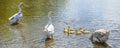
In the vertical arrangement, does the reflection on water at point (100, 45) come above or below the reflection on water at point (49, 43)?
below

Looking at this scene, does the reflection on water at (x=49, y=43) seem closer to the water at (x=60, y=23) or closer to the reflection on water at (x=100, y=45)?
the water at (x=60, y=23)

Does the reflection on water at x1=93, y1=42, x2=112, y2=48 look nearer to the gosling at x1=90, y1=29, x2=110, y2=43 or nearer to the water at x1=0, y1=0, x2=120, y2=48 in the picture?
the water at x1=0, y1=0, x2=120, y2=48

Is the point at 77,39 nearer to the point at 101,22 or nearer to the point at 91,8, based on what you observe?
the point at 101,22

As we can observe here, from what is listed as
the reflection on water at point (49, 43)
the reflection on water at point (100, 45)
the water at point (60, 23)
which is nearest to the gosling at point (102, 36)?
the reflection on water at point (100, 45)

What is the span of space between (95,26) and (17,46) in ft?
18.4

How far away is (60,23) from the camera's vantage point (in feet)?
58.4

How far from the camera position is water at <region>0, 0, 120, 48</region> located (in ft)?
45.2

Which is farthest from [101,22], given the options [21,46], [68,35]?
[21,46]

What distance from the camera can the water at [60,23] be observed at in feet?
45.2

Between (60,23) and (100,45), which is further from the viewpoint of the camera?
(60,23)

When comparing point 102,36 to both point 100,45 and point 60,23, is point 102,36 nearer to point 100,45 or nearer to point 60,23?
point 100,45

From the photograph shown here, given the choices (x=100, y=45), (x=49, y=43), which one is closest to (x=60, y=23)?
(x=49, y=43)

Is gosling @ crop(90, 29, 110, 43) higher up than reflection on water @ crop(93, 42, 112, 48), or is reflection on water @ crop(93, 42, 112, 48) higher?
gosling @ crop(90, 29, 110, 43)

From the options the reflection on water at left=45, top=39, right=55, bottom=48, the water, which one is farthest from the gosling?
the reflection on water at left=45, top=39, right=55, bottom=48
